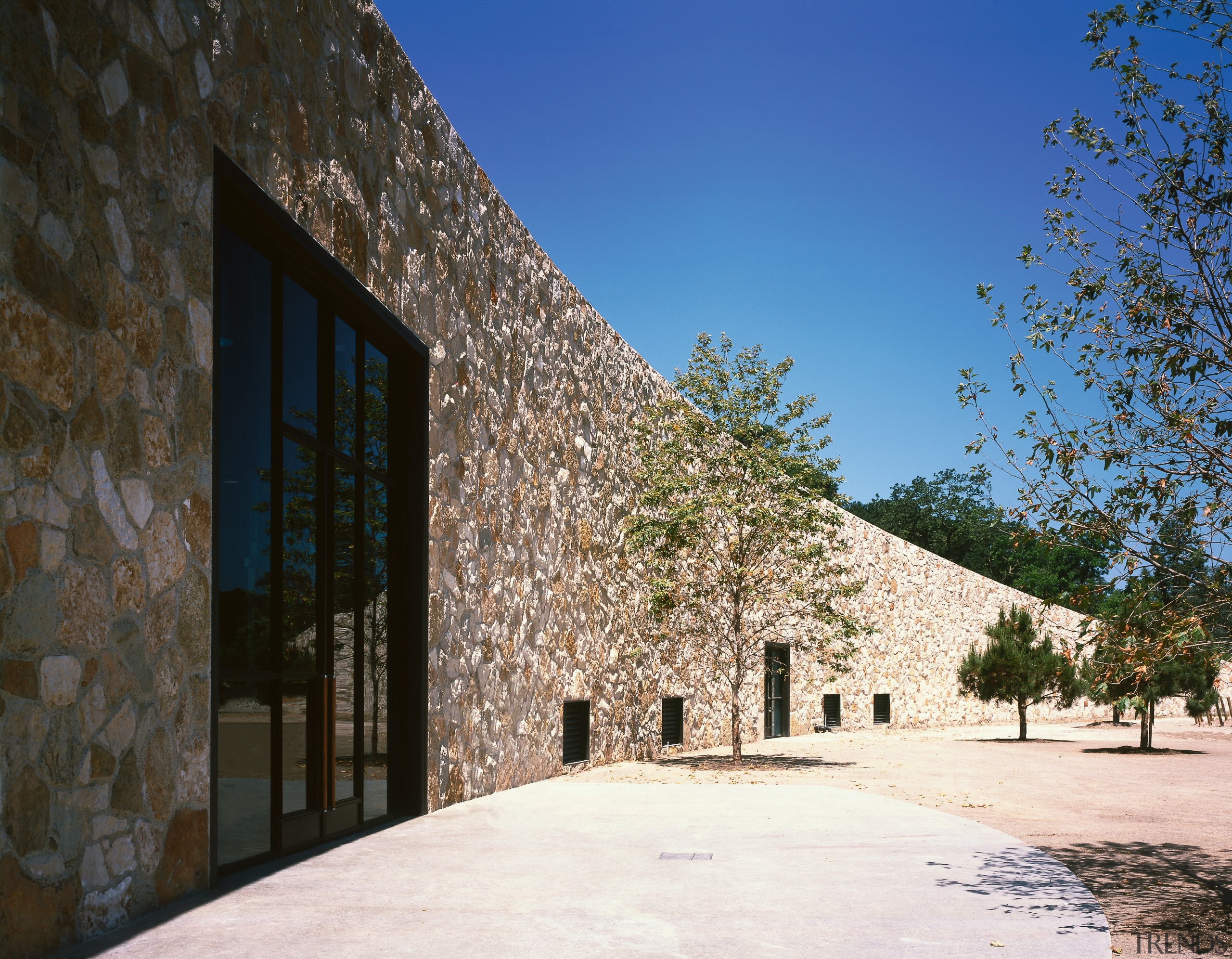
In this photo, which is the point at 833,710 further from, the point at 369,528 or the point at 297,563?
the point at 297,563

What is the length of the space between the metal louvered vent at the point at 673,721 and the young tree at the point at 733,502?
1186 mm

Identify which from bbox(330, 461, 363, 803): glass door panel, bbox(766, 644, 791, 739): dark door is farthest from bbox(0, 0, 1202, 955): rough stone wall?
bbox(766, 644, 791, 739): dark door

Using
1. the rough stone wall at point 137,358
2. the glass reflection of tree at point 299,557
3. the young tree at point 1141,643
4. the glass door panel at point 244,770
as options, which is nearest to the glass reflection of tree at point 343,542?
the glass reflection of tree at point 299,557

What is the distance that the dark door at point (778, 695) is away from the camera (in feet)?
75.8

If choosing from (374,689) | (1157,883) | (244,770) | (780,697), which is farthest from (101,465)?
(780,697)

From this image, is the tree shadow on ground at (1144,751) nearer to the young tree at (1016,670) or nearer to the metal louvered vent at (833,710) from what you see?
the young tree at (1016,670)

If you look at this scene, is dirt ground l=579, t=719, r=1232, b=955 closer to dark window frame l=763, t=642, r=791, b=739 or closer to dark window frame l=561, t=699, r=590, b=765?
dark window frame l=561, t=699, r=590, b=765

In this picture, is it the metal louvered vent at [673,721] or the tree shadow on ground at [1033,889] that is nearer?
the tree shadow on ground at [1033,889]

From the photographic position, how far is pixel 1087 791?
13398mm

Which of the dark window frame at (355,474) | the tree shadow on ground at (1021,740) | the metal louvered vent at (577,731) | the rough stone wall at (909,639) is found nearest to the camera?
the dark window frame at (355,474)

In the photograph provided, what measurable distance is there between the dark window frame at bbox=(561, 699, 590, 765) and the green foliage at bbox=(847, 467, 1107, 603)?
153 feet

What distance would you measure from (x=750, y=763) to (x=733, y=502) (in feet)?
14.1

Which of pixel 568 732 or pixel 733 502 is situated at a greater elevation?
pixel 733 502

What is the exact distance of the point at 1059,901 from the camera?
589 cm
